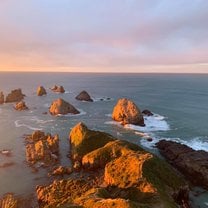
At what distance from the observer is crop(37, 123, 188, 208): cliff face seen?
113 feet

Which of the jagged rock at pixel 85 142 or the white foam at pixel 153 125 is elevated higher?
the jagged rock at pixel 85 142

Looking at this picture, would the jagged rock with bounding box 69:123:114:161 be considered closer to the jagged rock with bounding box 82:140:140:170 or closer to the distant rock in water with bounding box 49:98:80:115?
the jagged rock with bounding box 82:140:140:170

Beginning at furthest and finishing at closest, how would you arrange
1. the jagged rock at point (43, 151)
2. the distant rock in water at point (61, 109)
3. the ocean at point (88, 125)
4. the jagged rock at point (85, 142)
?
the distant rock in water at point (61, 109), the jagged rock at point (85, 142), the jagged rock at point (43, 151), the ocean at point (88, 125)

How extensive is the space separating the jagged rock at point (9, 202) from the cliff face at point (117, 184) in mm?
3634

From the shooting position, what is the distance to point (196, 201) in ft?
136

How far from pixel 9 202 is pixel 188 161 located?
32845 mm

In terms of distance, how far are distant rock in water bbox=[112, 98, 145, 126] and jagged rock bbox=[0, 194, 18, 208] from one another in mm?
48703

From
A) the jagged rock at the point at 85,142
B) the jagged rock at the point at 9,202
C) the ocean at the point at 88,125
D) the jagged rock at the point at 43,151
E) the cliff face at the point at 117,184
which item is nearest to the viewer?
the cliff face at the point at 117,184

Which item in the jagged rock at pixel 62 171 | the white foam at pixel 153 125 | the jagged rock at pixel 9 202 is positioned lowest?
the jagged rock at pixel 9 202

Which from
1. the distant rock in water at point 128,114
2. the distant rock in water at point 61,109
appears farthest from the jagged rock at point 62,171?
the distant rock in water at point 61,109

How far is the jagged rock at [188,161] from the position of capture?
47656 mm

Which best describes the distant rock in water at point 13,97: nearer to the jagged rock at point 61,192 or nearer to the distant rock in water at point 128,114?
the distant rock in water at point 128,114

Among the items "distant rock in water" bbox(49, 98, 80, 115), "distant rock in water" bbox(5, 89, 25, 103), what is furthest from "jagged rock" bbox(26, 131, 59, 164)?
"distant rock in water" bbox(5, 89, 25, 103)

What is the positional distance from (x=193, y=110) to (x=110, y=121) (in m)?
39.7
